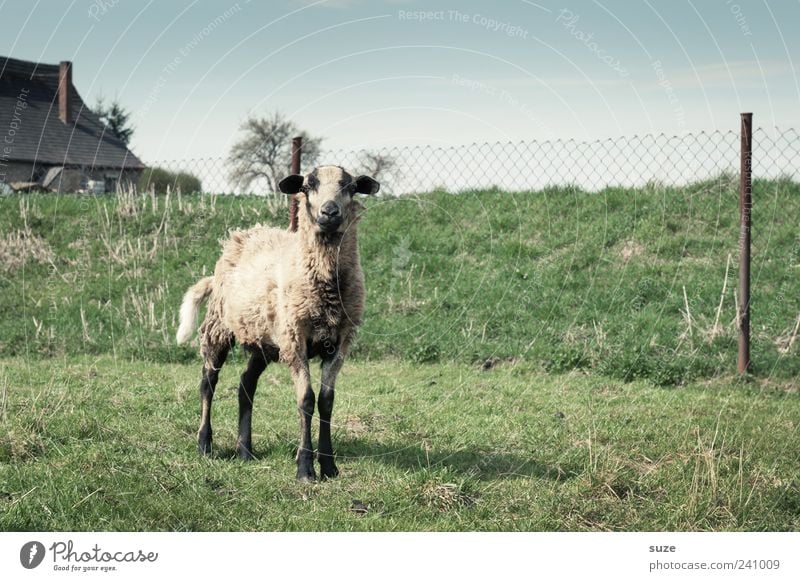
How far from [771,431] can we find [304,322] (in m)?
4.88

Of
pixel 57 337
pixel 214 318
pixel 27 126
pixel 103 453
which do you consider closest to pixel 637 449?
pixel 214 318

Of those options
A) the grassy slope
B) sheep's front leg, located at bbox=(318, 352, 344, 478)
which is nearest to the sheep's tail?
sheep's front leg, located at bbox=(318, 352, 344, 478)

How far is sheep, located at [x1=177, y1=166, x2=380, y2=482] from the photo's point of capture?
6453mm

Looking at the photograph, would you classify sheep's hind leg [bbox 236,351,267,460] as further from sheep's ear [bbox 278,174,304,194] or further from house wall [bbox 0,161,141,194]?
house wall [bbox 0,161,141,194]

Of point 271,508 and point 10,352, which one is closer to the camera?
point 271,508

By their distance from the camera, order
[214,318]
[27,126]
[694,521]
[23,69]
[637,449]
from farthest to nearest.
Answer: [23,69]
[27,126]
[214,318]
[637,449]
[694,521]

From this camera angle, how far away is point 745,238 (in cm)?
1105

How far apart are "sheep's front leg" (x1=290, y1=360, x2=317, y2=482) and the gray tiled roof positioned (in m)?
29.9

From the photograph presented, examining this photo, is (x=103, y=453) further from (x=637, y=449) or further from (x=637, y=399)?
(x=637, y=399)

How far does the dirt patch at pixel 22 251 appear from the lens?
16.5 m

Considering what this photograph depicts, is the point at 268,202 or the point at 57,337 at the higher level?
the point at 268,202

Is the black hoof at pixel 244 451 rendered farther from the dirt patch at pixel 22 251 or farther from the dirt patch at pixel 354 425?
the dirt patch at pixel 22 251

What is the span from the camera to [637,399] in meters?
9.68

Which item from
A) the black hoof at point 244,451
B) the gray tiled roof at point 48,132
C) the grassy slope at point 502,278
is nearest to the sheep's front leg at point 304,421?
the black hoof at point 244,451
